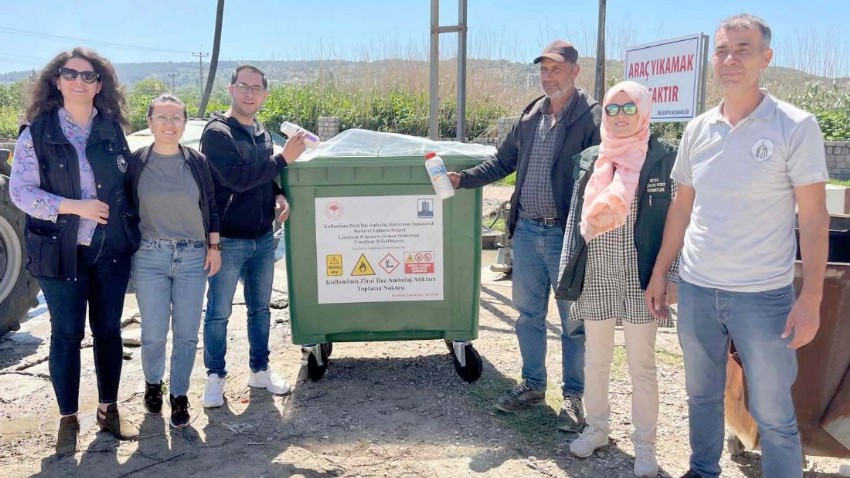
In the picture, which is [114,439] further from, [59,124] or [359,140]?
[359,140]

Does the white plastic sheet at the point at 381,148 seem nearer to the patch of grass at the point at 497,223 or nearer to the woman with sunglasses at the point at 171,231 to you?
the woman with sunglasses at the point at 171,231

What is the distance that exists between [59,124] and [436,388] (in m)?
2.36

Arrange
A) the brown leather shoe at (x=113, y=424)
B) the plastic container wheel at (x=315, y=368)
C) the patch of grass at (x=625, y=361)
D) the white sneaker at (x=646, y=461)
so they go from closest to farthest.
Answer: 1. the white sneaker at (x=646, y=461)
2. the brown leather shoe at (x=113, y=424)
3. the plastic container wheel at (x=315, y=368)
4. the patch of grass at (x=625, y=361)

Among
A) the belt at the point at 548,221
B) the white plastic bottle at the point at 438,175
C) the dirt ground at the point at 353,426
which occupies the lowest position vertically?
the dirt ground at the point at 353,426

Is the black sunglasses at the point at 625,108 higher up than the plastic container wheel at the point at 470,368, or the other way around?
the black sunglasses at the point at 625,108

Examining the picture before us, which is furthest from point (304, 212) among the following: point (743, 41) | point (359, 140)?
point (743, 41)

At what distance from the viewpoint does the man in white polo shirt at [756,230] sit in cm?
232

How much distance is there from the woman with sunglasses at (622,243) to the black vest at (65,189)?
195 centimetres

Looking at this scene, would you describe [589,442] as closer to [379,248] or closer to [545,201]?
[545,201]

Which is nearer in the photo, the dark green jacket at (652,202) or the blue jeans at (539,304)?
the dark green jacket at (652,202)

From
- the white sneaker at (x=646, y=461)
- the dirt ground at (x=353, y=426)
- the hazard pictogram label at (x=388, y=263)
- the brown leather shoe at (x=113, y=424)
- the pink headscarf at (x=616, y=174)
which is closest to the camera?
the pink headscarf at (x=616, y=174)

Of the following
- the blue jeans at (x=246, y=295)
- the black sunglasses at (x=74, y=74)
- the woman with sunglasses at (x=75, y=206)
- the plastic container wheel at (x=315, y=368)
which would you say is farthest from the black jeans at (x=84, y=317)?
the plastic container wheel at (x=315, y=368)

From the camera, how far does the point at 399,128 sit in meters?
18.3

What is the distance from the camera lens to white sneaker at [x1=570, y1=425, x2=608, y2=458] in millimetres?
3260
